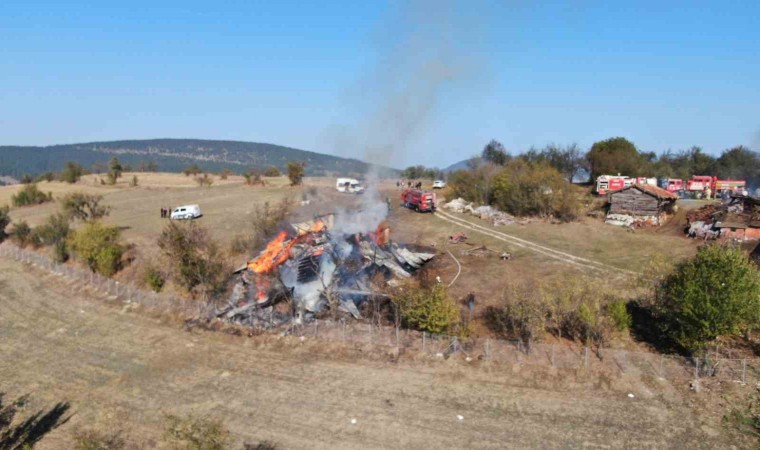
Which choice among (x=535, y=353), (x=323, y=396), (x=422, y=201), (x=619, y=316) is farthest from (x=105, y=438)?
(x=422, y=201)

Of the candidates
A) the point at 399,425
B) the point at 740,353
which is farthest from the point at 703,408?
the point at 399,425

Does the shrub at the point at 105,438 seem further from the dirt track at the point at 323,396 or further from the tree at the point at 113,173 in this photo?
the tree at the point at 113,173

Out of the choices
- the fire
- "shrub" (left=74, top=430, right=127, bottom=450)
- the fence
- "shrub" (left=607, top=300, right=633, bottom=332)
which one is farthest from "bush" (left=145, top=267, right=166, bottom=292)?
"shrub" (left=607, top=300, right=633, bottom=332)

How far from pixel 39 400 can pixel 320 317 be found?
501 inches

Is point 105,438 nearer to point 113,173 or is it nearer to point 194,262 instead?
point 194,262

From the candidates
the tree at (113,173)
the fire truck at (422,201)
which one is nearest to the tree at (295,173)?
the fire truck at (422,201)

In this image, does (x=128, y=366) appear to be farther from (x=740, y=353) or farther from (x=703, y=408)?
(x=740, y=353)

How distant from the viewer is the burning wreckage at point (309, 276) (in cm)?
2823

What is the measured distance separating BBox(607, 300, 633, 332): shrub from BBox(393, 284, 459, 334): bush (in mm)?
7387

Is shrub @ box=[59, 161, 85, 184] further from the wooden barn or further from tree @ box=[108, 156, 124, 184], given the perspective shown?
the wooden barn

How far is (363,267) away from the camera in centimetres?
3150

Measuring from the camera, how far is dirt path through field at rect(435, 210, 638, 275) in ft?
117

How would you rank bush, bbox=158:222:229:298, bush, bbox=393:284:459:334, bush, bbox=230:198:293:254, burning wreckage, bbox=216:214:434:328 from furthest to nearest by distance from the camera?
bush, bbox=230:198:293:254 → bush, bbox=158:222:229:298 → burning wreckage, bbox=216:214:434:328 → bush, bbox=393:284:459:334

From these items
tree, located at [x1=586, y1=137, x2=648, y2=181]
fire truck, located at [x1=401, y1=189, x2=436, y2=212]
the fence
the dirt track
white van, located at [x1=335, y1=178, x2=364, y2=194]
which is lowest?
the dirt track
